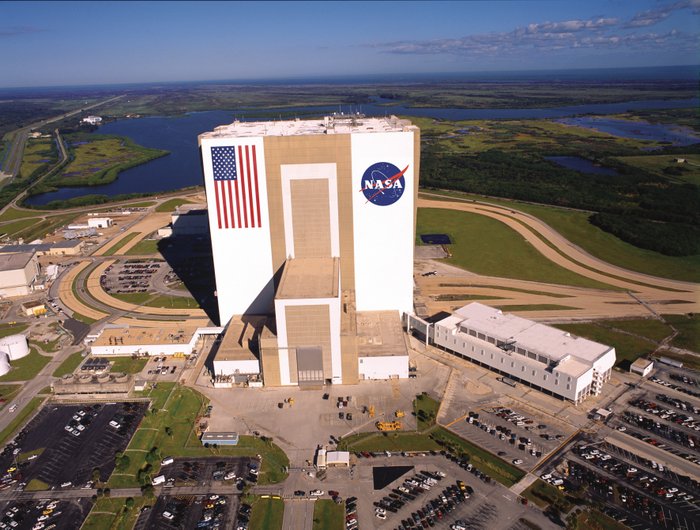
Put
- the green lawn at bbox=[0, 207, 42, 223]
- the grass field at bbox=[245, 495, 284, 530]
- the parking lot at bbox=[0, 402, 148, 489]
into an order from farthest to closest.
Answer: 1. the green lawn at bbox=[0, 207, 42, 223]
2. the parking lot at bbox=[0, 402, 148, 489]
3. the grass field at bbox=[245, 495, 284, 530]

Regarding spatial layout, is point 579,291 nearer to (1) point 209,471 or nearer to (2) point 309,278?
(2) point 309,278

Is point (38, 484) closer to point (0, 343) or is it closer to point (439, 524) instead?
point (0, 343)

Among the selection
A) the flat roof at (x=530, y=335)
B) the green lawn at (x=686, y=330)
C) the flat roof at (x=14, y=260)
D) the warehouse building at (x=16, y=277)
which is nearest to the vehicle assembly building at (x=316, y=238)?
the flat roof at (x=530, y=335)

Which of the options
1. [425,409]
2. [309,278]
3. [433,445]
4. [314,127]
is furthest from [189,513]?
[314,127]

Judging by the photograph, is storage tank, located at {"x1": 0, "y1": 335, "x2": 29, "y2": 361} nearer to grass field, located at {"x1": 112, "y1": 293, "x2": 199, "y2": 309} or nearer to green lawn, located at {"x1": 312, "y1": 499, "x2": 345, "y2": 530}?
grass field, located at {"x1": 112, "y1": 293, "x2": 199, "y2": 309}

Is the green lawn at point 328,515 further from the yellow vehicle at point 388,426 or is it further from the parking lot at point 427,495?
the yellow vehicle at point 388,426

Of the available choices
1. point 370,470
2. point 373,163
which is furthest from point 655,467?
point 373,163

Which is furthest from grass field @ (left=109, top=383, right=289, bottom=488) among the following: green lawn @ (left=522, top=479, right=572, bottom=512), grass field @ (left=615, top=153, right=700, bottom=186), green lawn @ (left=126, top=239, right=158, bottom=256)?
grass field @ (left=615, top=153, right=700, bottom=186)
